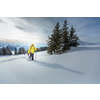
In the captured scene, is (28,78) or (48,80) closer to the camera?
(48,80)

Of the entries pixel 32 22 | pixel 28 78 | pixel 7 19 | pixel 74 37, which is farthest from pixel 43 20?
pixel 74 37

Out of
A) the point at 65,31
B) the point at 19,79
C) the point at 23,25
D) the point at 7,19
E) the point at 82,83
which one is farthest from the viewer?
the point at 65,31

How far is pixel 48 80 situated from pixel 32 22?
16.2ft

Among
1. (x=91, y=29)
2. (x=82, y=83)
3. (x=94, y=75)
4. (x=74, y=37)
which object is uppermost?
(x=74, y=37)

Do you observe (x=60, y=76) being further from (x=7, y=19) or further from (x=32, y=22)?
(x=7, y=19)

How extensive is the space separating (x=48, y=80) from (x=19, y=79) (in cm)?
122

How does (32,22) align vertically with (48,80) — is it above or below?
above

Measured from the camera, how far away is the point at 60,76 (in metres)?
1.78

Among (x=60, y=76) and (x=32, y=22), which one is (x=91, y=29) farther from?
(x=32, y=22)

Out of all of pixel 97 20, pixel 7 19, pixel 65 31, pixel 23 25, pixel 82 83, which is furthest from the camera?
pixel 65 31

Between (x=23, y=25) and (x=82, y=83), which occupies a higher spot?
(x=23, y=25)

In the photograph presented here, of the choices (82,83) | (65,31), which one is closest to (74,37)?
(65,31)

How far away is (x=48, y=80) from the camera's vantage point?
1673 mm

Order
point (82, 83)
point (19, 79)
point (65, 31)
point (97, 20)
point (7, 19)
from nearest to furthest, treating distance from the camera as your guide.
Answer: point (82, 83)
point (19, 79)
point (97, 20)
point (7, 19)
point (65, 31)
